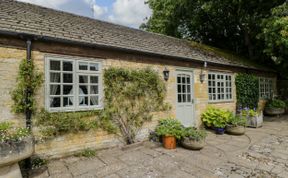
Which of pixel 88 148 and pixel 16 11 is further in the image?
pixel 16 11

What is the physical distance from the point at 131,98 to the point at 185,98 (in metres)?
2.81

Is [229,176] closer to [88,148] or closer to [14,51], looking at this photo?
[88,148]

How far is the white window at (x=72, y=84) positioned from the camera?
5086mm

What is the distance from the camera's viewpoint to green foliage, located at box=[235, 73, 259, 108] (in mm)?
10498

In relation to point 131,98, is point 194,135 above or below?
below

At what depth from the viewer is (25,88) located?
181 inches

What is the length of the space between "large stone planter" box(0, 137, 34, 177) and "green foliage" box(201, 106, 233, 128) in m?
6.69

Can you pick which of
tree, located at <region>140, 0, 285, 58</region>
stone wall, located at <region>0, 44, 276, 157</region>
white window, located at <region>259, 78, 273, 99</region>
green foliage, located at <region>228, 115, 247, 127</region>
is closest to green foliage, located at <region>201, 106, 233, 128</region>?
green foliage, located at <region>228, 115, 247, 127</region>

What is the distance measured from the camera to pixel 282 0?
458 inches

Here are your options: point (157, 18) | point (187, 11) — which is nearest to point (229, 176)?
point (187, 11)

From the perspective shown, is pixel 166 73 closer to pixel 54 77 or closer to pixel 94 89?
pixel 94 89

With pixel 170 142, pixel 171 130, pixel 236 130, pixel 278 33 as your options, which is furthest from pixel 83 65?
pixel 278 33

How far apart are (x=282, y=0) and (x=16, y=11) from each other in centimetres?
1383

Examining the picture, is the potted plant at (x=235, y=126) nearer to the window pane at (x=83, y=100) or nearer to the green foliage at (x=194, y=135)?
the green foliage at (x=194, y=135)
